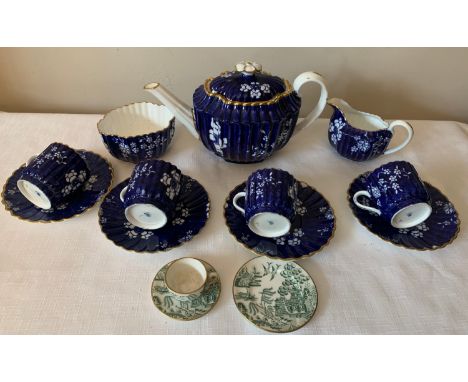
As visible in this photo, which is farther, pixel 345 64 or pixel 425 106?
pixel 425 106

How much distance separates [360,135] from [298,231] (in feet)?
0.87

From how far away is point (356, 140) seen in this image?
28.4 inches

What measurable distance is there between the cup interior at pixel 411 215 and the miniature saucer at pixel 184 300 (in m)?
0.34

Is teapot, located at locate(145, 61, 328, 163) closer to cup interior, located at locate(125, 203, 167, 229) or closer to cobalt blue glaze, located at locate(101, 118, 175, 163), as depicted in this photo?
cobalt blue glaze, located at locate(101, 118, 175, 163)

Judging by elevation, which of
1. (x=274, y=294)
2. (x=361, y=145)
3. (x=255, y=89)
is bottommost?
(x=274, y=294)

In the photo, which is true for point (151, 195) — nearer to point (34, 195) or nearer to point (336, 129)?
point (34, 195)

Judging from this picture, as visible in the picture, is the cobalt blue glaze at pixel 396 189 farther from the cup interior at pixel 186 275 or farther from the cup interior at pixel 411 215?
the cup interior at pixel 186 275

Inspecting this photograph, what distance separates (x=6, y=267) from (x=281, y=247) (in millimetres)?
466

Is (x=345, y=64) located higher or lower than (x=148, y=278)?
higher

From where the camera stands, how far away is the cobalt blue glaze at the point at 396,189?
59 cm

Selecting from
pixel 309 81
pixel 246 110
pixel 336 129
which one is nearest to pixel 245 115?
pixel 246 110

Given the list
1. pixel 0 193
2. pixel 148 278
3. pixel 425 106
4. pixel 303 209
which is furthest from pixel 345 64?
pixel 0 193

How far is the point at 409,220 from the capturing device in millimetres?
617

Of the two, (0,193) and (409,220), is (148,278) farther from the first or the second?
(409,220)
